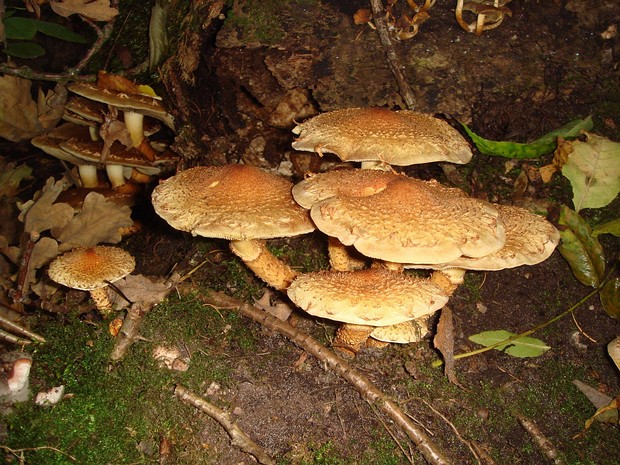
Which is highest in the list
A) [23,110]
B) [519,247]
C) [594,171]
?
[594,171]

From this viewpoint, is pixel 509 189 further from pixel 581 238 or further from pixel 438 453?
pixel 438 453

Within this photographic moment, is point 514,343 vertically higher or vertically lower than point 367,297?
lower

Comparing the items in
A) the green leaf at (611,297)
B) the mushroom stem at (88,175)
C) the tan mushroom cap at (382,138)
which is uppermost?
the tan mushroom cap at (382,138)

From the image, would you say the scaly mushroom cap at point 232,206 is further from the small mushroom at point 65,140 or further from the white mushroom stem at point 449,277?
the small mushroom at point 65,140

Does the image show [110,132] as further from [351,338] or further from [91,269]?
[351,338]

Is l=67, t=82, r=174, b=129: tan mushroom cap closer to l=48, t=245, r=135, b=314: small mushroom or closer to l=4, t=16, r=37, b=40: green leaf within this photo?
l=4, t=16, r=37, b=40: green leaf

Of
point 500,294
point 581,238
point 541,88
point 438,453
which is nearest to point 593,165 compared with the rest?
point 581,238

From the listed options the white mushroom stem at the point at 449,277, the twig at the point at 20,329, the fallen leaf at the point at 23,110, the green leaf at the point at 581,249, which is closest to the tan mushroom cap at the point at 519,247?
the white mushroom stem at the point at 449,277

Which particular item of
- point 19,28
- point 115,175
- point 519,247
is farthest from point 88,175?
point 519,247
